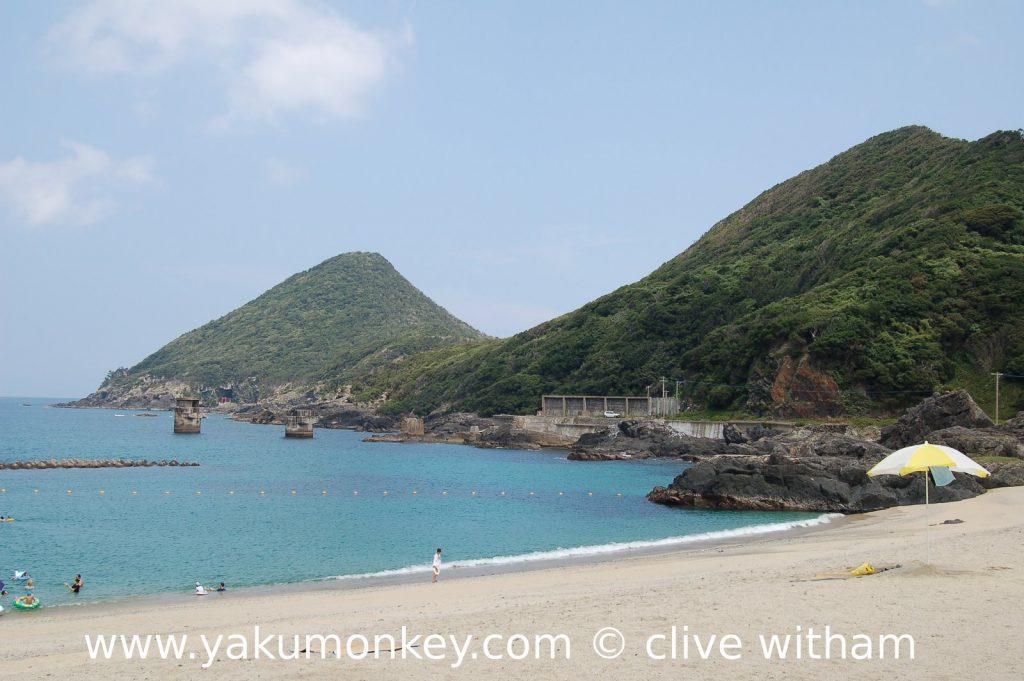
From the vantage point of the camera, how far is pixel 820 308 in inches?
3465

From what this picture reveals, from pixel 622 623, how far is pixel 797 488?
98.0ft

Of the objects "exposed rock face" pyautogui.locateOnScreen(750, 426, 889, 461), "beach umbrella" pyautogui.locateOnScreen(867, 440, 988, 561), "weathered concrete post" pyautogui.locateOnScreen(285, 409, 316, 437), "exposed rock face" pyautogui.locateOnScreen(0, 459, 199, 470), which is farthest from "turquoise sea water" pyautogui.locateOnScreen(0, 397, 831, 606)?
"weathered concrete post" pyautogui.locateOnScreen(285, 409, 316, 437)

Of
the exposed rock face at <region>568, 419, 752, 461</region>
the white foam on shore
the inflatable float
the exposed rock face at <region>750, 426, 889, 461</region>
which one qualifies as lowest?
the white foam on shore

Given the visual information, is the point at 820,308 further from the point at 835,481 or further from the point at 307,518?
the point at 307,518

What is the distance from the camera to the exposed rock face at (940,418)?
187 feet

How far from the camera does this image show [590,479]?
60719 mm

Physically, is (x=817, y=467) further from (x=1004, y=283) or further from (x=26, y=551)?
(x=1004, y=283)

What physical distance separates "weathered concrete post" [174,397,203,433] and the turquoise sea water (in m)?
44.3

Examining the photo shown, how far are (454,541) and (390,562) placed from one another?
Result: 17.4 ft

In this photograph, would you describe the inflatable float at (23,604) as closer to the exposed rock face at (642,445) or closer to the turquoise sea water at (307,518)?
the turquoise sea water at (307,518)

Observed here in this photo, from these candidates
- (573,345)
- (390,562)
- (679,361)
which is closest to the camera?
(390,562)

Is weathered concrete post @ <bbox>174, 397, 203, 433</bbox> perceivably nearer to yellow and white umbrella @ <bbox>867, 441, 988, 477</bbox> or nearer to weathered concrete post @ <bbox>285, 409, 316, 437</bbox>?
weathered concrete post @ <bbox>285, 409, 316, 437</bbox>

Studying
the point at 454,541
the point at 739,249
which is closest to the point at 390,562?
the point at 454,541

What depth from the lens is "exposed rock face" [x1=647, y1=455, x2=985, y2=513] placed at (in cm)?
3938
